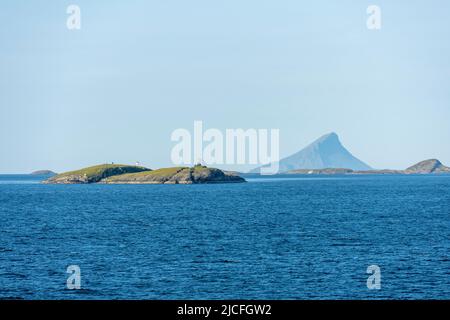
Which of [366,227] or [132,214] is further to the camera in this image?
[132,214]

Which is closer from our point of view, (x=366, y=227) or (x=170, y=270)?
(x=170, y=270)

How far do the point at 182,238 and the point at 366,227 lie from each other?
35049 millimetres

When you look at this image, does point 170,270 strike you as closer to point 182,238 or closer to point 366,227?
point 182,238

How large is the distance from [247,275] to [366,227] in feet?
171

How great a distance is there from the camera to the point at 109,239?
89.0 metres
